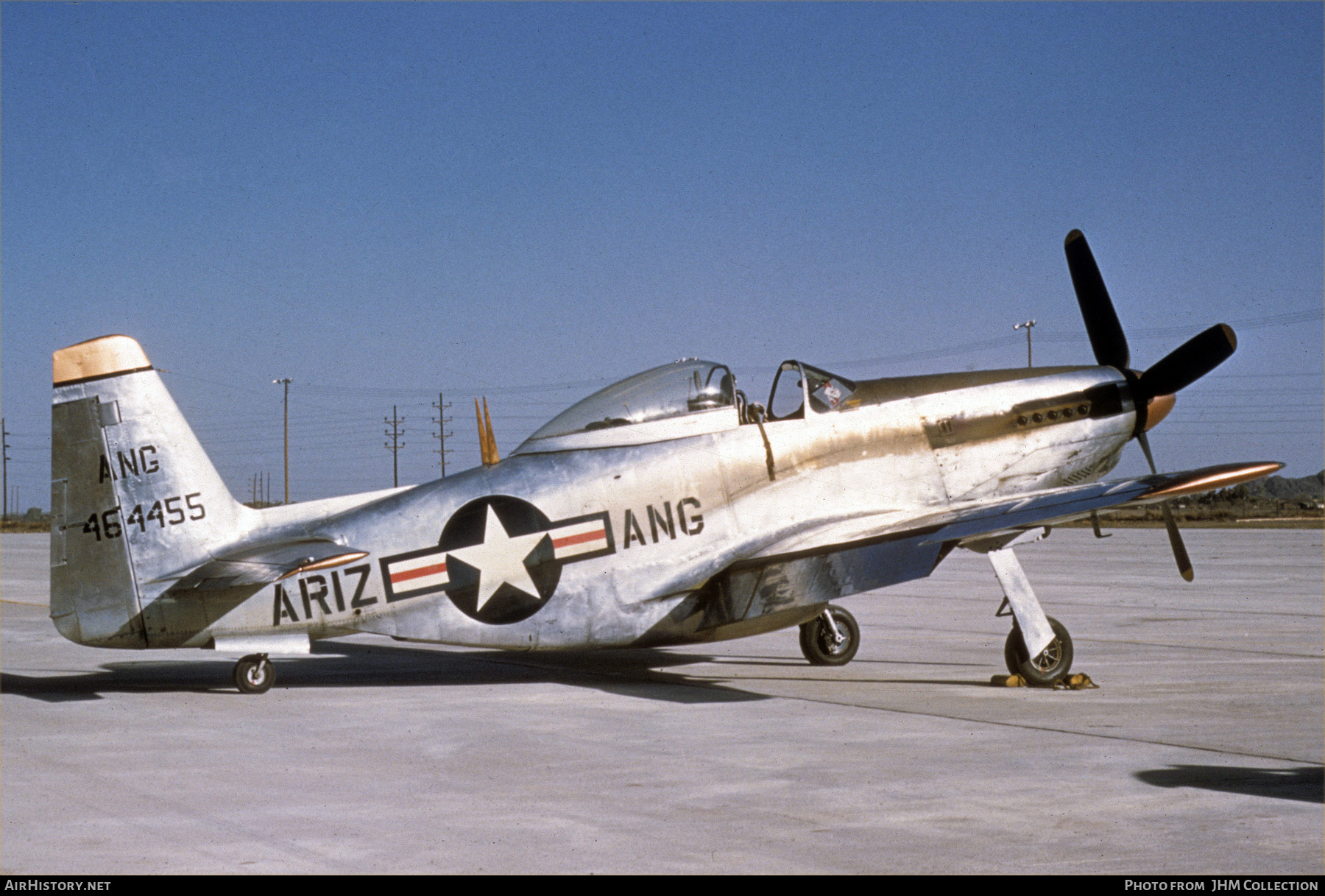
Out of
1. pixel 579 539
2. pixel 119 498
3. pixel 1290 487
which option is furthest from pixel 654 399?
pixel 1290 487

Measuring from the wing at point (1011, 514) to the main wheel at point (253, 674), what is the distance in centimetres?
443

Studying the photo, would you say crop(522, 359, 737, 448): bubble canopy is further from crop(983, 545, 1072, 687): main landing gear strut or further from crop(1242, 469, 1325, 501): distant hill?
crop(1242, 469, 1325, 501): distant hill

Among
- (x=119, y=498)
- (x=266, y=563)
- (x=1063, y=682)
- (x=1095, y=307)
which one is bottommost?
(x=1063, y=682)

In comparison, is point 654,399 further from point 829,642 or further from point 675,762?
point 675,762

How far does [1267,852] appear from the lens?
5.41 metres

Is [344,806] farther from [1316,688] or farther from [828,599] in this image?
[1316,688]

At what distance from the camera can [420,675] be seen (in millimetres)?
12453

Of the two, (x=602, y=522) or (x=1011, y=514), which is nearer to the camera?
(x=1011, y=514)

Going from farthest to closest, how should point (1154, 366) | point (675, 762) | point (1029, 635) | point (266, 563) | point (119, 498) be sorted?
1. point (1154, 366)
2. point (1029, 635)
3. point (119, 498)
4. point (266, 563)
5. point (675, 762)

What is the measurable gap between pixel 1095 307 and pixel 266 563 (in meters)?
8.83

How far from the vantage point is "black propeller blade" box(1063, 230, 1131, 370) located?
41.4 ft

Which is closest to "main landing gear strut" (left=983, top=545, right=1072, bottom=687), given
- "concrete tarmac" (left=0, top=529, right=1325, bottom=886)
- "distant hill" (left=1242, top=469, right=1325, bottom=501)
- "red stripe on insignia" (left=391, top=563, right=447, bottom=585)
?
"concrete tarmac" (left=0, top=529, right=1325, bottom=886)
